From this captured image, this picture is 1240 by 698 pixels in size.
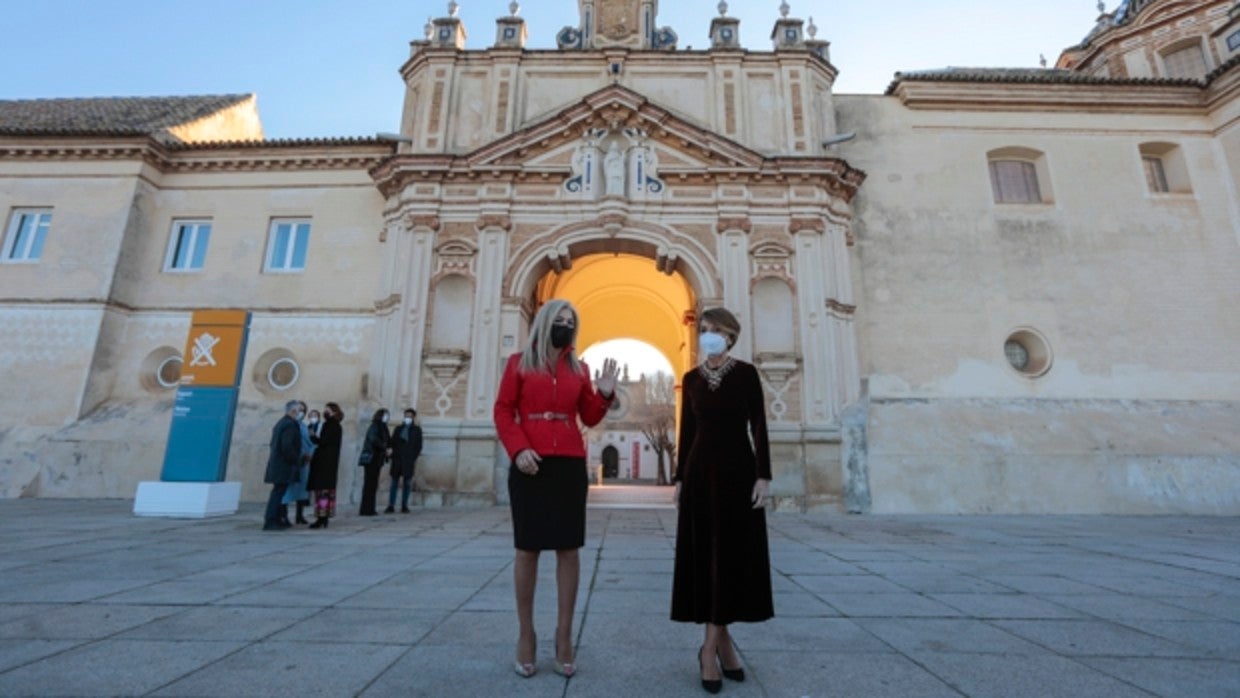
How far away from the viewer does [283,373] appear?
14.5m

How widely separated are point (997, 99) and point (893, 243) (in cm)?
569

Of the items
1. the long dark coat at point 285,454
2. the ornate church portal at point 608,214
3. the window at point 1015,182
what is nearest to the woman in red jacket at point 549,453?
the long dark coat at point 285,454

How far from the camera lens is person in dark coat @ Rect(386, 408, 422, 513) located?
11.0 meters

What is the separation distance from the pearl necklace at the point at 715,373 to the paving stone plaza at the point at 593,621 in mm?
1488

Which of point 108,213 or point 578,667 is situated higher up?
point 108,213

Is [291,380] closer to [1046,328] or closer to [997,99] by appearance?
[1046,328]

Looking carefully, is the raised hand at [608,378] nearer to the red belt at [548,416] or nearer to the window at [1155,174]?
the red belt at [548,416]

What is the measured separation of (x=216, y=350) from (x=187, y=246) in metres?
7.55

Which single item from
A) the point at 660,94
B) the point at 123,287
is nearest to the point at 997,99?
the point at 660,94

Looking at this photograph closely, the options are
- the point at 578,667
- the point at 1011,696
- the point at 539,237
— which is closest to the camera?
the point at 1011,696

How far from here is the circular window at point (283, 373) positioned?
1428 centimetres

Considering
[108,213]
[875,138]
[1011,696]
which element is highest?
[875,138]

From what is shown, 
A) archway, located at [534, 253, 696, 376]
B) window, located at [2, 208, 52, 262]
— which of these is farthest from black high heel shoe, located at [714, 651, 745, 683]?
window, located at [2, 208, 52, 262]

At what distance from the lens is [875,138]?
51.3 feet
